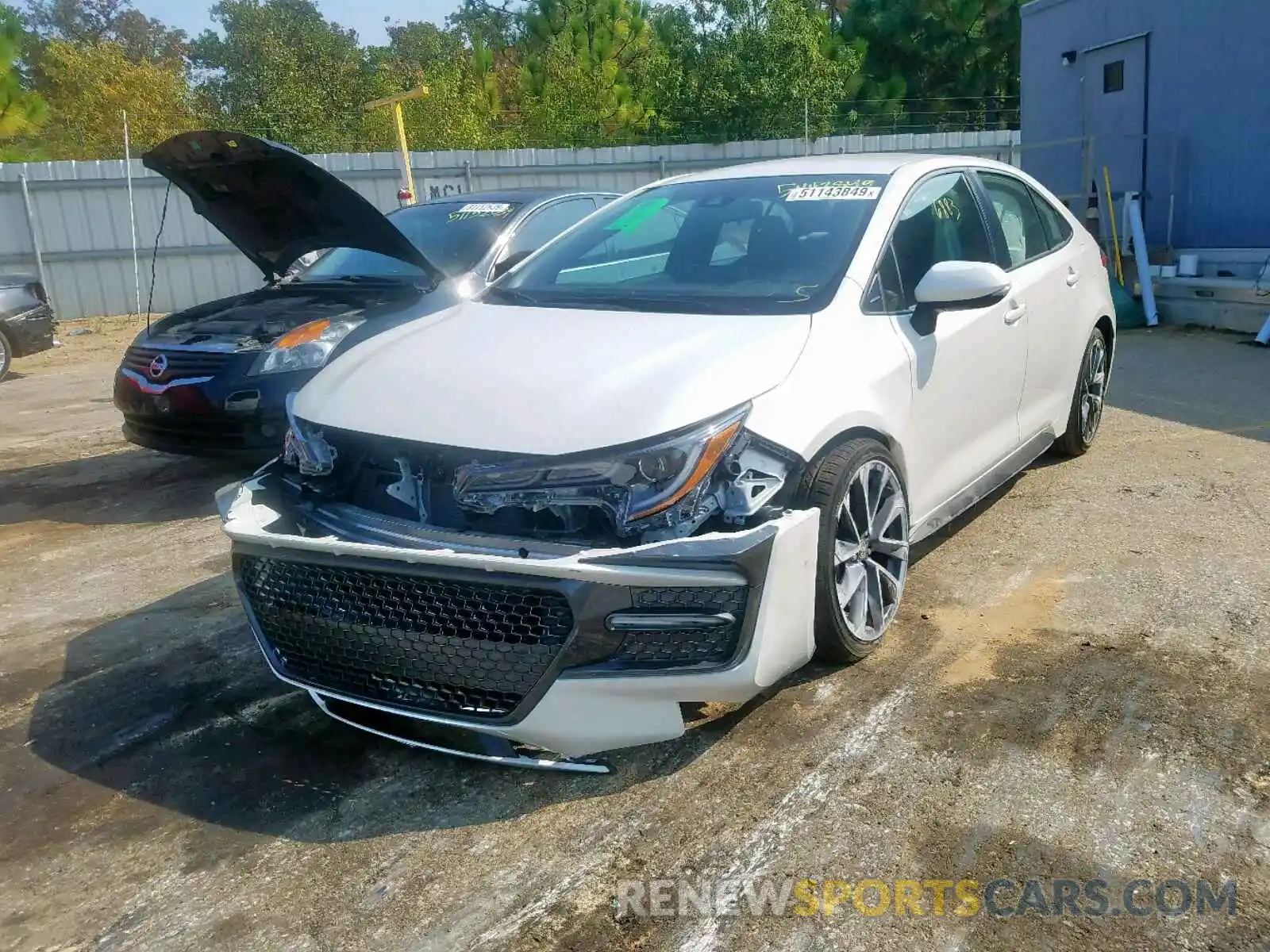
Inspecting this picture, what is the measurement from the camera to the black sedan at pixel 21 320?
10.6 metres

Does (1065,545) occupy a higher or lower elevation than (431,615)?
lower

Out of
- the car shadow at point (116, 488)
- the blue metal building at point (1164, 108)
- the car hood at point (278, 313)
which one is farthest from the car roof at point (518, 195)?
the blue metal building at point (1164, 108)

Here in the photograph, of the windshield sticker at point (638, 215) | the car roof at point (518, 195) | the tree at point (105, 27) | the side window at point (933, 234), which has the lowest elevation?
the side window at point (933, 234)

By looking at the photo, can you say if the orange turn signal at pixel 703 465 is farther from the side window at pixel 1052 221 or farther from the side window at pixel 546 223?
the side window at pixel 546 223

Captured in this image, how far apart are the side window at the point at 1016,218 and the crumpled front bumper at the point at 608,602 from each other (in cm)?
240

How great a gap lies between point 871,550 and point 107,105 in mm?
32499

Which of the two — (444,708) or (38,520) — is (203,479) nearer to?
(38,520)

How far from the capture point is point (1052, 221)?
17.4ft

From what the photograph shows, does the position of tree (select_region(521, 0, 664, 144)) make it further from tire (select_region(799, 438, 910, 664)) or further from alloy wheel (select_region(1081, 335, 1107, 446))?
tire (select_region(799, 438, 910, 664))

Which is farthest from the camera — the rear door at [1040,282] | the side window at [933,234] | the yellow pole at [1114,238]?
the yellow pole at [1114,238]

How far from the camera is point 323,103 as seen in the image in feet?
103

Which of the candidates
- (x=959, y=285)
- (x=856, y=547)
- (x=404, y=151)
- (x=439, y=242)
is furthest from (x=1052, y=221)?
(x=404, y=151)

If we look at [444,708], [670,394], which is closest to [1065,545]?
[670,394]

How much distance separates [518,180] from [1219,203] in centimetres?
1031
